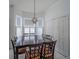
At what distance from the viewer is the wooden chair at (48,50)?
152 cm

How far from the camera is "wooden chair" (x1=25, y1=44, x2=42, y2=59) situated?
4.68 feet

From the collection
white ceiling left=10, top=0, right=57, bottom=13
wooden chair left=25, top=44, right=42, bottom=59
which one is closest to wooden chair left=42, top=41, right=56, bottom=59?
wooden chair left=25, top=44, right=42, bottom=59

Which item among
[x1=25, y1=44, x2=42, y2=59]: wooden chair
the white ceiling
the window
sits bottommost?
[x1=25, y1=44, x2=42, y2=59]: wooden chair

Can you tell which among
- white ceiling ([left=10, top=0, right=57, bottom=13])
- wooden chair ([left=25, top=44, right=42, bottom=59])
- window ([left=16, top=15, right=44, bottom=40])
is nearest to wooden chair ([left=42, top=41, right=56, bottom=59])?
wooden chair ([left=25, top=44, right=42, bottom=59])

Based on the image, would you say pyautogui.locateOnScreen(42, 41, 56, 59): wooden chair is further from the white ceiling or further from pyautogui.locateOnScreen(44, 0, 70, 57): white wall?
the white ceiling

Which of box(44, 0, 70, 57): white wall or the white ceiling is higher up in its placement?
the white ceiling

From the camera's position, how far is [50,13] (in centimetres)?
158

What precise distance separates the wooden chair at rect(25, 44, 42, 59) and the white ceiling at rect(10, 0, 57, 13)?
596 millimetres

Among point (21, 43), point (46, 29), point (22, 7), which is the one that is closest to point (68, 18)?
A: point (46, 29)

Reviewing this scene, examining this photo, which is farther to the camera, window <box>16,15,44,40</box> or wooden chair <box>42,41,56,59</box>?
wooden chair <box>42,41,56,59</box>

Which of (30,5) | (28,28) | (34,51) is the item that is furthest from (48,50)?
(30,5)

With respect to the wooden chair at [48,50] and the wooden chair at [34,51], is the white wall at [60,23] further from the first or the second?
the wooden chair at [34,51]

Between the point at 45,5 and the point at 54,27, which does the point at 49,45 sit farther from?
the point at 45,5

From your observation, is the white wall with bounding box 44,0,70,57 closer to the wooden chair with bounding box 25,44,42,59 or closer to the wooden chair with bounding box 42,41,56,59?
the wooden chair with bounding box 42,41,56,59
